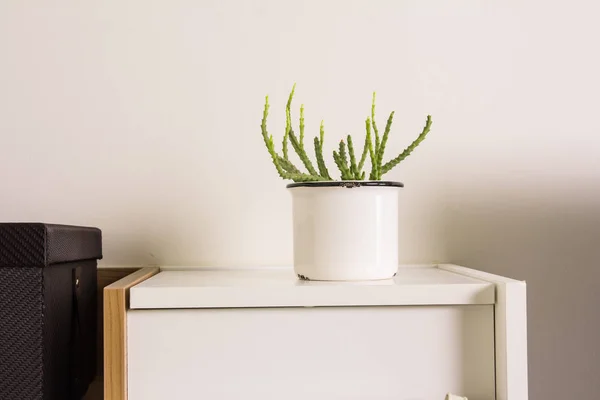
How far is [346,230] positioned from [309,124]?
0.33 metres

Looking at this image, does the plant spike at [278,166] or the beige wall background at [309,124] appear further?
the beige wall background at [309,124]

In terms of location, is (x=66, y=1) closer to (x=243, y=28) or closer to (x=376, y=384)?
(x=243, y=28)

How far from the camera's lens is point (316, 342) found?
2.35 ft

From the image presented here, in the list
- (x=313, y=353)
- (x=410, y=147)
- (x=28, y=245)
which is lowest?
(x=313, y=353)

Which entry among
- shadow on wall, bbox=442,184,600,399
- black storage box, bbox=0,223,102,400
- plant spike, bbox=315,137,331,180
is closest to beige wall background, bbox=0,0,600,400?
shadow on wall, bbox=442,184,600,399

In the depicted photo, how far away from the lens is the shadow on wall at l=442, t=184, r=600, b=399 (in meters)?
1.06

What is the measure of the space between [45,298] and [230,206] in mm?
413

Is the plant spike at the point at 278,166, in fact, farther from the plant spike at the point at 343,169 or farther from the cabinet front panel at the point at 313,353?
the cabinet front panel at the point at 313,353

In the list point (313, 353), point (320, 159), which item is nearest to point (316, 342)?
point (313, 353)

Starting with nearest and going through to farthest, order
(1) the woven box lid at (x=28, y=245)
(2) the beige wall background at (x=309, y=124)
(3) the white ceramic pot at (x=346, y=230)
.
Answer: (1) the woven box lid at (x=28, y=245) < (3) the white ceramic pot at (x=346, y=230) < (2) the beige wall background at (x=309, y=124)

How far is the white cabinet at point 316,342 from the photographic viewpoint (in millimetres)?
706

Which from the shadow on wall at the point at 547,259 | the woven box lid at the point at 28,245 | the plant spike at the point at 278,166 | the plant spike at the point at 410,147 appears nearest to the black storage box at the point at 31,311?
the woven box lid at the point at 28,245

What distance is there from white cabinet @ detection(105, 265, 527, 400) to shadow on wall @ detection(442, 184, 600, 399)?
37 cm

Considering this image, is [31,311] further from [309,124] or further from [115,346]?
[309,124]
